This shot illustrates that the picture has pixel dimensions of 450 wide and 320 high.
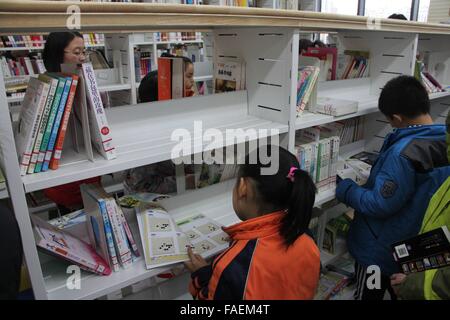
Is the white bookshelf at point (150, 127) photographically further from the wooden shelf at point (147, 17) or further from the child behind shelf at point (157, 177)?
the wooden shelf at point (147, 17)

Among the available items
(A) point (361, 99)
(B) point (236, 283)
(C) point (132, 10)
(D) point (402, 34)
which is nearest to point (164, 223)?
(B) point (236, 283)

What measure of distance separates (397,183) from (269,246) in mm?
703

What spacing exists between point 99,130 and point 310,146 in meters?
1.03

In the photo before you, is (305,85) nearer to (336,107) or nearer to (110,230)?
(336,107)

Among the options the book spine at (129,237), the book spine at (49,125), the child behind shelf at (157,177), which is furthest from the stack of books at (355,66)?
the book spine at (49,125)

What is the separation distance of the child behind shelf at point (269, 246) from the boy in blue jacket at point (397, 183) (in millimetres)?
548

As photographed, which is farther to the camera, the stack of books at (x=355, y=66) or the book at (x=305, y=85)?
the stack of books at (x=355, y=66)

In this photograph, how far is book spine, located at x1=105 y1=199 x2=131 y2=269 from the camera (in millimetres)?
1122

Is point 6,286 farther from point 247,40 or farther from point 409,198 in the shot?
point 409,198

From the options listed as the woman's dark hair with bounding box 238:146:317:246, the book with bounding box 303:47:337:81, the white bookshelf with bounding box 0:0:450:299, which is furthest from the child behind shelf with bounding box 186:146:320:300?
the book with bounding box 303:47:337:81

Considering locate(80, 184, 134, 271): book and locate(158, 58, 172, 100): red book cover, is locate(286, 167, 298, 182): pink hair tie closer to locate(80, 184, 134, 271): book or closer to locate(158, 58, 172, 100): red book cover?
locate(80, 184, 134, 271): book

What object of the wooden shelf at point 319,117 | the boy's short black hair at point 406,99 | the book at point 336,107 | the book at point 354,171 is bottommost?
the book at point 354,171

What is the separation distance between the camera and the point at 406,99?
5.23ft

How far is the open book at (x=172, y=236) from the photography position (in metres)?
1.21
